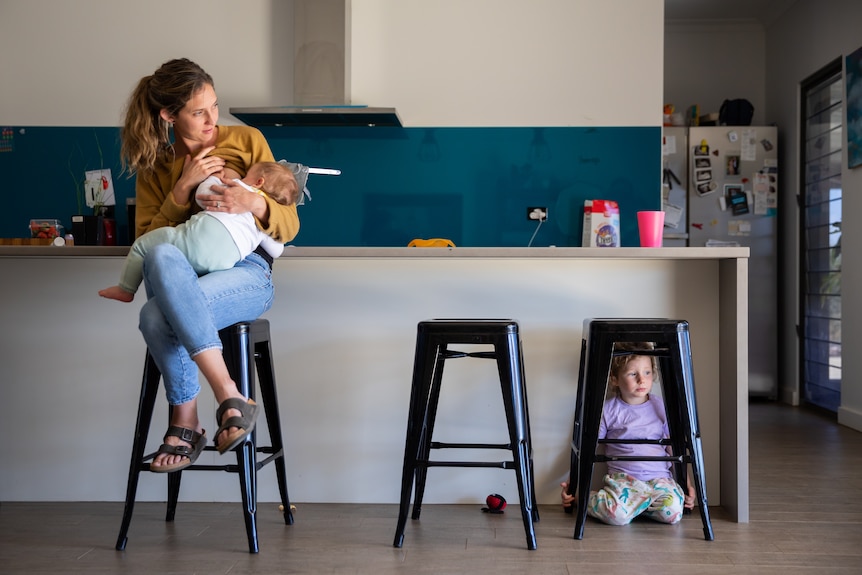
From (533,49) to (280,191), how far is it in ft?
6.75

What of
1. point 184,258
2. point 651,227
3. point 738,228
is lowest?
point 184,258

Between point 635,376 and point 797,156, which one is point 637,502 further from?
point 797,156

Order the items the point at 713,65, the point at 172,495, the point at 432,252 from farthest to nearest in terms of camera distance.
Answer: the point at 713,65 → the point at 172,495 → the point at 432,252

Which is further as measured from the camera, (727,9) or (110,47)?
(727,9)

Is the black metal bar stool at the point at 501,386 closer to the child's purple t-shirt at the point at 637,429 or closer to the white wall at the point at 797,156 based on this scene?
the child's purple t-shirt at the point at 637,429

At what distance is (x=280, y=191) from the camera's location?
2.38 meters

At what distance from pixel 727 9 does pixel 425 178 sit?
3.66 m

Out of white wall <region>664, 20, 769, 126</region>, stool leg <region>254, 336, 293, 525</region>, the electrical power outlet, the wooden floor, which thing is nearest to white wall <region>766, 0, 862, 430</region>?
white wall <region>664, 20, 769, 126</region>

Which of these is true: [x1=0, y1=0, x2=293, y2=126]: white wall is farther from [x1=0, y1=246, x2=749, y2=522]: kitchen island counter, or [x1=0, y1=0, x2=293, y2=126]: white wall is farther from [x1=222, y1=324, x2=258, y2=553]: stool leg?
[x1=222, y1=324, x2=258, y2=553]: stool leg

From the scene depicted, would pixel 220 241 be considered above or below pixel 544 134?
below

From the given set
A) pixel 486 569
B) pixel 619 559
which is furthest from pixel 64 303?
pixel 619 559

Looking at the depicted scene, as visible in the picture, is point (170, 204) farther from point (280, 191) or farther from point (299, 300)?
point (299, 300)

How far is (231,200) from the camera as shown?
228 cm

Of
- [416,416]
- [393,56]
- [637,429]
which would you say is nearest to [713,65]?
[393,56]
